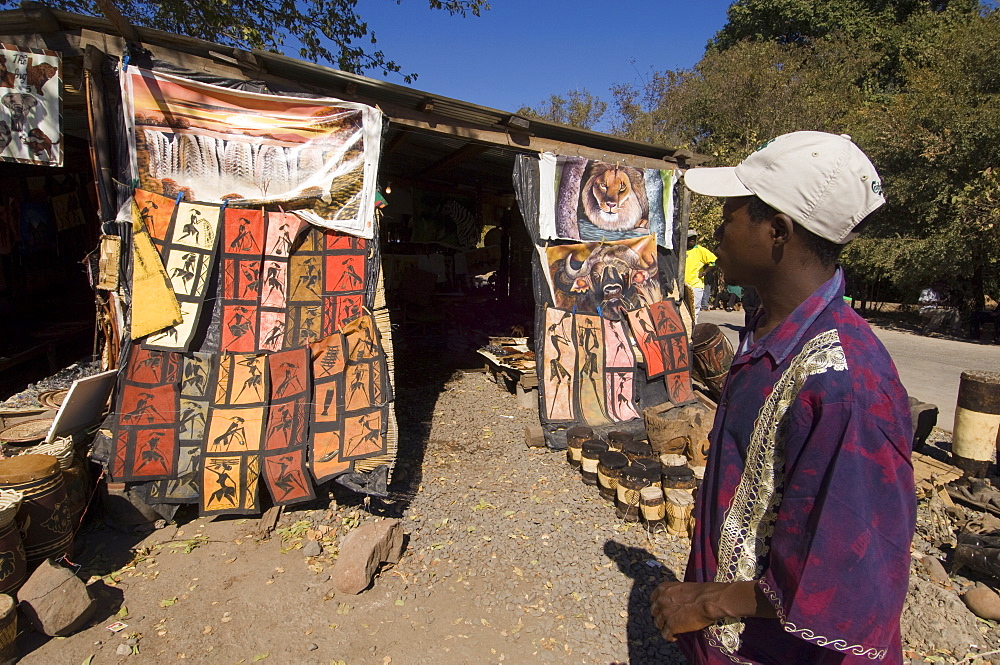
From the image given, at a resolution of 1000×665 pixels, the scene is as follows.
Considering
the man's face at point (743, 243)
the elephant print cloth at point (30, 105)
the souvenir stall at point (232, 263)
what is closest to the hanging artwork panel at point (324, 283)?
the souvenir stall at point (232, 263)

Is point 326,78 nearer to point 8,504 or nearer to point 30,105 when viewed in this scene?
point 30,105

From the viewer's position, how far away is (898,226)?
46.8 feet

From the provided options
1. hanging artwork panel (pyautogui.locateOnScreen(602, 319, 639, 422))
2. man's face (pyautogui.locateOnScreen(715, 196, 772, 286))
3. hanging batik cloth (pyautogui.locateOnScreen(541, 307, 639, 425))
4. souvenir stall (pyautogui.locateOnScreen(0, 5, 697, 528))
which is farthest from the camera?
hanging artwork panel (pyautogui.locateOnScreen(602, 319, 639, 422))

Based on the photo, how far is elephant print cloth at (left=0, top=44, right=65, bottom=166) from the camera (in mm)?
3727

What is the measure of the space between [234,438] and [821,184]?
13.7 ft

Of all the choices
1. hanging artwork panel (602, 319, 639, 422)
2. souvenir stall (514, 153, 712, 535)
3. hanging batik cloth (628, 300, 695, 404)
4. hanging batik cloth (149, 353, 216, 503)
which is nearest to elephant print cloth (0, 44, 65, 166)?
hanging batik cloth (149, 353, 216, 503)

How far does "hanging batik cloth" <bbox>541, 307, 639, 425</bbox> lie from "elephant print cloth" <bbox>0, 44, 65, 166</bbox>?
4482 mm

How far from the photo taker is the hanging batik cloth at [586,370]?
5965mm

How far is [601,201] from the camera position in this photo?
6.35 m

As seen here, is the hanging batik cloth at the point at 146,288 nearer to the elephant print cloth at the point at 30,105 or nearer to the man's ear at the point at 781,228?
the elephant print cloth at the point at 30,105

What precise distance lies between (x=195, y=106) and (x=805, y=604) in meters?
4.69

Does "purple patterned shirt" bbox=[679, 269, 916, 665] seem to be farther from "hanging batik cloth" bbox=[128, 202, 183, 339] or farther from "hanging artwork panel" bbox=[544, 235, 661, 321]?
"hanging artwork panel" bbox=[544, 235, 661, 321]

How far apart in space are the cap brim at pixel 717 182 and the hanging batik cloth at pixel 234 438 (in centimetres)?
369

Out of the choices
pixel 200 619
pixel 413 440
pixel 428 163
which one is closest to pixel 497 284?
pixel 428 163
